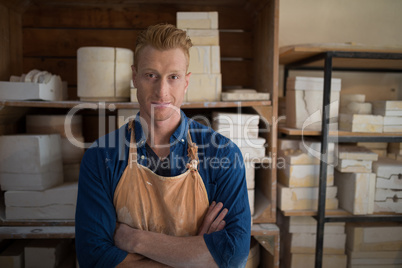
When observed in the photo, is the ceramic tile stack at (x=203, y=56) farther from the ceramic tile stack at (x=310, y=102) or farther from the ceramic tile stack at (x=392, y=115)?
the ceramic tile stack at (x=392, y=115)

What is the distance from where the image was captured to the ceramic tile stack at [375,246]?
2.45 m

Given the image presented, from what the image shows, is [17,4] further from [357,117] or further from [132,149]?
[357,117]

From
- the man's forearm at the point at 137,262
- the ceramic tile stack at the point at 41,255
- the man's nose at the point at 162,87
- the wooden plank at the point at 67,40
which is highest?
the wooden plank at the point at 67,40

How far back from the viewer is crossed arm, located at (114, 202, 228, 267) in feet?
4.39

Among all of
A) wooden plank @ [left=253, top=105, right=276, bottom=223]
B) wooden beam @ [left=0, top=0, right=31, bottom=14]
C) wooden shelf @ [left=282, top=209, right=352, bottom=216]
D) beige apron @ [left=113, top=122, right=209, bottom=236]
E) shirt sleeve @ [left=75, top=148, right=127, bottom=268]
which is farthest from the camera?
wooden beam @ [left=0, top=0, right=31, bottom=14]

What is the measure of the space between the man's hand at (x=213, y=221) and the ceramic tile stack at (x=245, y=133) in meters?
0.88

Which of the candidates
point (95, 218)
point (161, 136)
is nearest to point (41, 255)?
point (95, 218)

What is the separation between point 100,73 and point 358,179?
211 cm

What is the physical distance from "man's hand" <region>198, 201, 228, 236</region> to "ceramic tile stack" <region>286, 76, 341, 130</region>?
4.19 feet

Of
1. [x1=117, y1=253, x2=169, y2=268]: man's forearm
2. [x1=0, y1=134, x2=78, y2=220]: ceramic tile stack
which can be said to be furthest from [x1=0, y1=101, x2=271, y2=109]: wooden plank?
[x1=117, y1=253, x2=169, y2=268]: man's forearm

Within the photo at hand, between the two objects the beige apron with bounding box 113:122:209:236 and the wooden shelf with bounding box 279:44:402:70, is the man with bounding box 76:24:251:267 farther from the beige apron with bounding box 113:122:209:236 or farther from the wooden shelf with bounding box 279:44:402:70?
the wooden shelf with bounding box 279:44:402:70

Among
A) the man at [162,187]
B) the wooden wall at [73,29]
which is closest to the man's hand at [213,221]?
the man at [162,187]

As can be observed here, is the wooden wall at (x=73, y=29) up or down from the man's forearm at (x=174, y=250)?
up

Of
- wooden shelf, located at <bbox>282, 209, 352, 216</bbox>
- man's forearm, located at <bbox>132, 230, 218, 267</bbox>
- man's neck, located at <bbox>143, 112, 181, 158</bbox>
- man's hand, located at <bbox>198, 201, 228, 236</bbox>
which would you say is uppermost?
man's neck, located at <bbox>143, 112, 181, 158</bbox>
